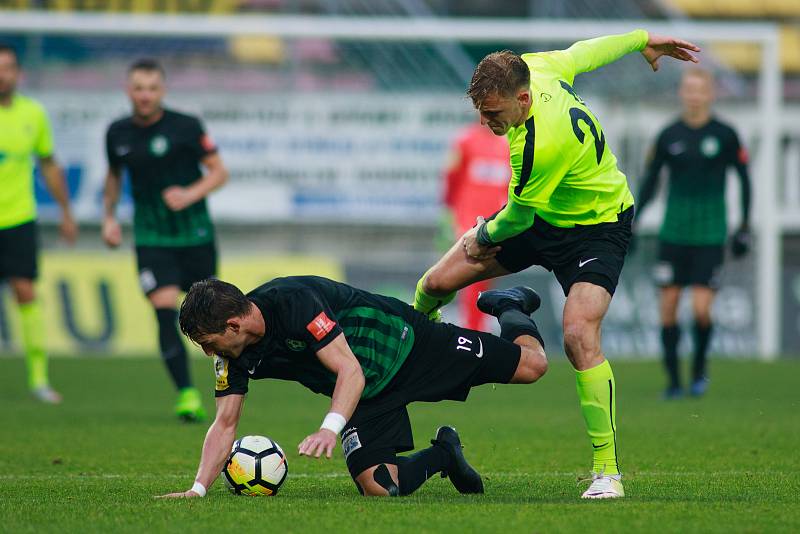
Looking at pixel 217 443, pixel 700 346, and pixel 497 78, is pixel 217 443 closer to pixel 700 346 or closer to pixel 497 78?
pixel 497 78

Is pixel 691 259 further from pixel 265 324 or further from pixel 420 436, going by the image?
pixel 265 324

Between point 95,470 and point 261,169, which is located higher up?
point 261,169

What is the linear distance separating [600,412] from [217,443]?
1.69 metres

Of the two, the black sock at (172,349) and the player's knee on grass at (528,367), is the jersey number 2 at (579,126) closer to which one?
the player's knee on grass at (528,367)

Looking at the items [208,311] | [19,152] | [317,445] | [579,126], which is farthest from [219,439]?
[19,152]

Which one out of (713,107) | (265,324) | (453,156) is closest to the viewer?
(265,324)

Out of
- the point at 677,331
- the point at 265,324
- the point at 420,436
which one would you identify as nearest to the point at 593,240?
the point at 265,324

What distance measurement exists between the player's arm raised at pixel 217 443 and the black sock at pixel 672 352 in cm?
623

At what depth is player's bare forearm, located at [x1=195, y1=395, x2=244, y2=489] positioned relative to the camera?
5688mm

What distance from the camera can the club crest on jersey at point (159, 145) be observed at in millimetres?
9484

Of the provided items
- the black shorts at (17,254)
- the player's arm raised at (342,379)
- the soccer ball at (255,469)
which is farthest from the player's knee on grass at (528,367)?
the black shorts at (17,254)

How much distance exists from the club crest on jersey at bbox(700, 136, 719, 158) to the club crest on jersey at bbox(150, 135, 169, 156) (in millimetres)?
4561

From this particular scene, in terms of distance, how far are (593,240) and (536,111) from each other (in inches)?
28.9

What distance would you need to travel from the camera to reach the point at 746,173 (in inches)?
444
